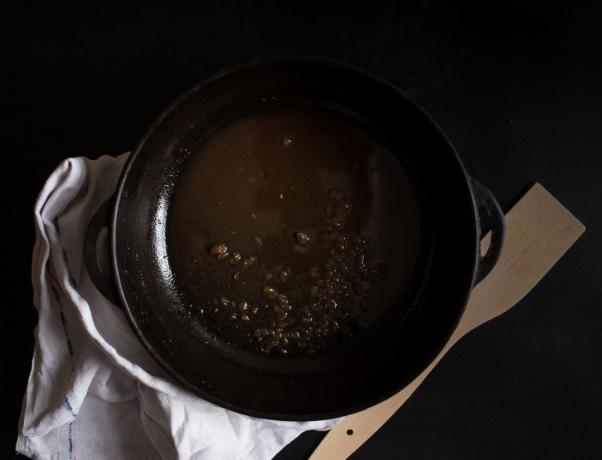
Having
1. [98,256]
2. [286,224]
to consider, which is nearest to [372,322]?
[286,224]

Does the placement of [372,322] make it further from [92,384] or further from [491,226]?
[92,384]

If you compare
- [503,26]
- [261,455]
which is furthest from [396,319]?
[503,26]

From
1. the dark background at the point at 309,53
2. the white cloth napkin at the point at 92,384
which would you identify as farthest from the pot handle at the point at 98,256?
the dark background at the point at 309,53

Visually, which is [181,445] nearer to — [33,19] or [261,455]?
[261,455]

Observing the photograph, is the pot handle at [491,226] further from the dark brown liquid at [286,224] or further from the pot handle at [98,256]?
the pot handle at [98,256]

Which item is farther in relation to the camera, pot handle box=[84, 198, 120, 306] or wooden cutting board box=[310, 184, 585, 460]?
wooden cutting board box=[310, 184, 585, 460]

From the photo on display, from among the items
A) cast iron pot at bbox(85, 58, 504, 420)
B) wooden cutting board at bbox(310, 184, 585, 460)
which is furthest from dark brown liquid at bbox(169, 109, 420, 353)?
wooden cutting board at bbox(310, 184, 585, 460)

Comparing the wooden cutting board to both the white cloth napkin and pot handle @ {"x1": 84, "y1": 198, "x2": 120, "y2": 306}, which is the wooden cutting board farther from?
pot handle @ {"x1": 84, "y1": 198, "x2": 120, "y2": 306}
